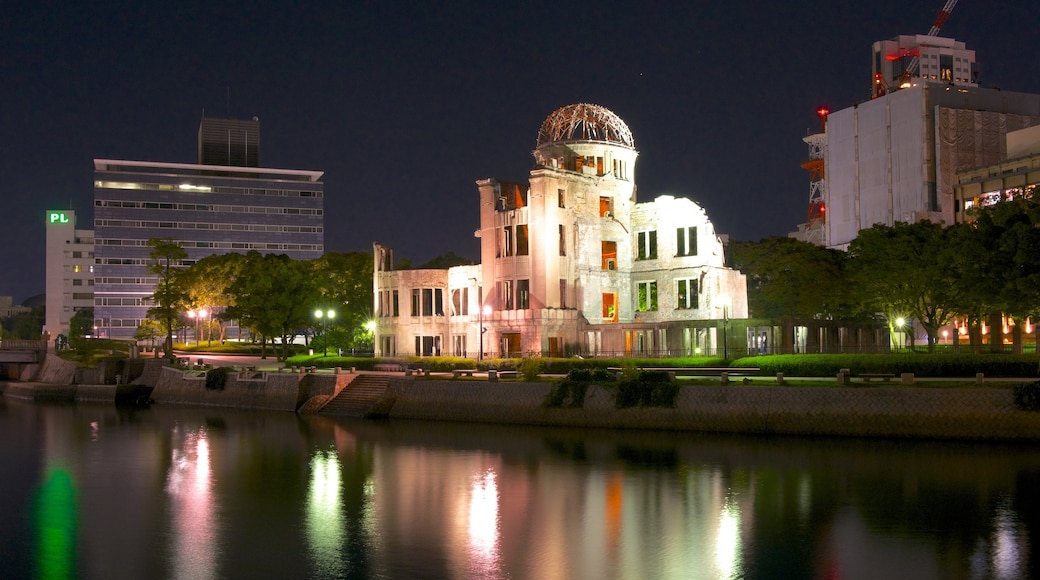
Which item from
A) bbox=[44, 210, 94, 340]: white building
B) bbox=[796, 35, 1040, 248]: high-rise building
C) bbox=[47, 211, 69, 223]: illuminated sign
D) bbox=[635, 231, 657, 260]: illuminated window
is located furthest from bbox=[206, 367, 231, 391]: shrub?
bbox=[47, 211, 69, 223]: illuminated sign

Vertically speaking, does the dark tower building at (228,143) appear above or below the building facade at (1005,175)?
above

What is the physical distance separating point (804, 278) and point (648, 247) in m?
12.6

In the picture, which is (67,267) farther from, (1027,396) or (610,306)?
(1027,396)

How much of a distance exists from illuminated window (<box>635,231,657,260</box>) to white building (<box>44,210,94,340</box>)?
14014cm

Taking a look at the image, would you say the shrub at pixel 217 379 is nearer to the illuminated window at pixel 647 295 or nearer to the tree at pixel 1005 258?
the illuminated window at pixel 647 295

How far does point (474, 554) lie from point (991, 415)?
24311 mm

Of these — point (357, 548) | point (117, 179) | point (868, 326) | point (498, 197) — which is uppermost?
point (117, 179)

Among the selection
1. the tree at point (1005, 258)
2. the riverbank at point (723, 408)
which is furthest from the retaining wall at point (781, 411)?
Result: the tree at point (1005, 258)

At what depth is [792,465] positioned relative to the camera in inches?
1361

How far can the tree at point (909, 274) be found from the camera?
55750mm

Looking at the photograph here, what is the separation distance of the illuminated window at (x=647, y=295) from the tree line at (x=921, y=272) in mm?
7958

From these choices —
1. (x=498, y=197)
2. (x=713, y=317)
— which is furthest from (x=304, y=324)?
(x=713, y=317)

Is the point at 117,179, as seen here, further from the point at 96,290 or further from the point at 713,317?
the point at 713,317

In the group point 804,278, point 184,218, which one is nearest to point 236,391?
point 804,278
